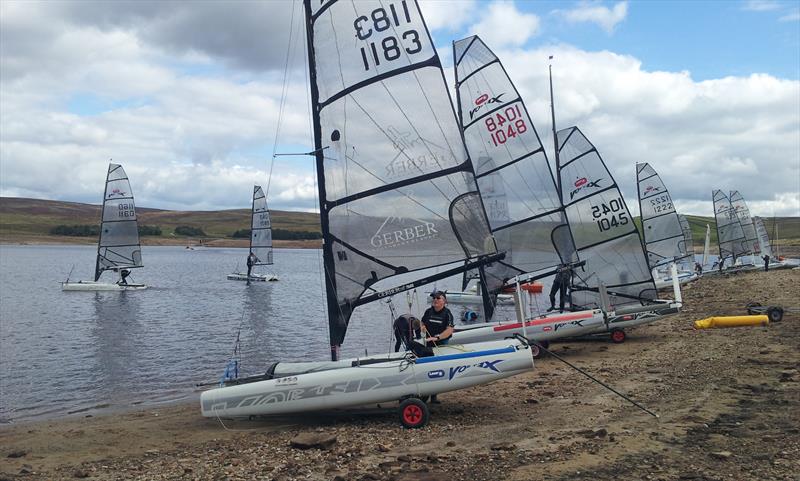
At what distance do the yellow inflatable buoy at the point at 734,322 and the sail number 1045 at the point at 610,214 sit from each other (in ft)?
11.7

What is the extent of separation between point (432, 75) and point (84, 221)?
489ft

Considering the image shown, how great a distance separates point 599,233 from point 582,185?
5.80 feet

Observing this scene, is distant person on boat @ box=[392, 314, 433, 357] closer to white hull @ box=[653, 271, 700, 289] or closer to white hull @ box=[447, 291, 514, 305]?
white hull @ box=[447, 291, 514, 305]

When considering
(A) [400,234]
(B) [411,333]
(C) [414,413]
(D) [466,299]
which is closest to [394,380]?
(C) [414,413]

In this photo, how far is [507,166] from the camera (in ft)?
62.8

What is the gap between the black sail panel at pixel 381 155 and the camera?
10.6 meters

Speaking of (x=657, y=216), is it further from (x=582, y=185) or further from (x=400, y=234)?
(x=400, y=234)

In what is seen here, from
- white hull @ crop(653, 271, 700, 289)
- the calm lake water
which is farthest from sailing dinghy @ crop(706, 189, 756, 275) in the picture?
the calm lake water

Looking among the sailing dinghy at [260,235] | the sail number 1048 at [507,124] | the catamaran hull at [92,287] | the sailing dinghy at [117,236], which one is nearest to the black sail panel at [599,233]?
the sail number 1048 at [507,124]

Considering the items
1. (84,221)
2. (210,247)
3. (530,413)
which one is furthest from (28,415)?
(84,221)

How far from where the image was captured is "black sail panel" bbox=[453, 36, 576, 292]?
61.7 ft

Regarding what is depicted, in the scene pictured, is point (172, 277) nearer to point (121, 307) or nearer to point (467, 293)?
point (121, 307)

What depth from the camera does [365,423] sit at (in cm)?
967

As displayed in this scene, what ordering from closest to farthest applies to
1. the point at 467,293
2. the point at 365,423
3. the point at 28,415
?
the point at 365,423 → the point at 28,415 → the point at 467,293
